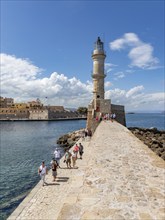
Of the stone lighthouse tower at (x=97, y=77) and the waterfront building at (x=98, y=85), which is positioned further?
the stone lighthouse tower at (x=97, y=77)

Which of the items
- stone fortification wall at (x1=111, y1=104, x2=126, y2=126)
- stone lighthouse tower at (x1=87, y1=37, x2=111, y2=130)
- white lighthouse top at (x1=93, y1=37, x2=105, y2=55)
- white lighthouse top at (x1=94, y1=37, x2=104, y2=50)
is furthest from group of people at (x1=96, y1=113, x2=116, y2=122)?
white lighthouse top at (x1=94, y1=37, x2=104, y2=50)

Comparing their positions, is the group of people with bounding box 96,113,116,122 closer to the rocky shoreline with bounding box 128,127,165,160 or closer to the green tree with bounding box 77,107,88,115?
the rocky shoreline with bounding box 128,127,165,160

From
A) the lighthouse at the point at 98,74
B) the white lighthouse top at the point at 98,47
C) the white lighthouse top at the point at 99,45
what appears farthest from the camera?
the white lighthouse top at the point at 99,45

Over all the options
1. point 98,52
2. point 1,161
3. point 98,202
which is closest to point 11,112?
point 98,52

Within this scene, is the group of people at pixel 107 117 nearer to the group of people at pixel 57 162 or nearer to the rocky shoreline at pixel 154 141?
the rocky shoreline at pixel 154 141

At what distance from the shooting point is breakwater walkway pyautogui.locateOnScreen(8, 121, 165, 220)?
3947 mm

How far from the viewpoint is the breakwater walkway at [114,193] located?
→ 3947mm

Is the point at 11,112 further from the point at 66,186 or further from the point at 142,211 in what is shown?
the point at 142,211

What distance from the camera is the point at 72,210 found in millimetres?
4070

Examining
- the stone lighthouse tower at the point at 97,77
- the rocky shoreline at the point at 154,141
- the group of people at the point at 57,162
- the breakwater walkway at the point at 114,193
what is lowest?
the rocky shoreline at the point at 154,141

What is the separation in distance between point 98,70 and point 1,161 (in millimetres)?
17415

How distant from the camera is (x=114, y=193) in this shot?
186 inches

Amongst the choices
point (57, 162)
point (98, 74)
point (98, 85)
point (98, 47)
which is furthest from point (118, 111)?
point (57, 162)

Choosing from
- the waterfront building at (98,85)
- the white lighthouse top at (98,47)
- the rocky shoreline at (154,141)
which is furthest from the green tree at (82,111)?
the waterfront building at (98,85)
